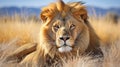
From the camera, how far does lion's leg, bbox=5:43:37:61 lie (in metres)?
5.18

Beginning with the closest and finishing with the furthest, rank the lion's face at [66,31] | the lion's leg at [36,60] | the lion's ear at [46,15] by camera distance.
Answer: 1. the lion's face at [66,31]
2. the lion's ear at [46,15]
3. the lion's leg at [36,60]

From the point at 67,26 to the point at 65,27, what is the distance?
0.09ft

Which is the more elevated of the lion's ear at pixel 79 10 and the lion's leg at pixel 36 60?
the lion's ear at pixel 79 10

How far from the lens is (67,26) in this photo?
4.70 metres

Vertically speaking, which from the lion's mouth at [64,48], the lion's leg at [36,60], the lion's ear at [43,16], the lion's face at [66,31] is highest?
the lion's ear at [43,16]

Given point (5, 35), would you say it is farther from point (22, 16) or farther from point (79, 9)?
point (79, 9)

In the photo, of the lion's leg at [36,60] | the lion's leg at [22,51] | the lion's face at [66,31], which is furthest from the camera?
the lion's leg at [22,51]

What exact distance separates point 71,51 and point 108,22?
85cm

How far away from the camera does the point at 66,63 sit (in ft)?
15.5

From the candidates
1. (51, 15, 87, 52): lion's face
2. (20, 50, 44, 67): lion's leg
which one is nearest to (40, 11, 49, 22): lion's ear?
(51, 15, 87, 52): lion's face

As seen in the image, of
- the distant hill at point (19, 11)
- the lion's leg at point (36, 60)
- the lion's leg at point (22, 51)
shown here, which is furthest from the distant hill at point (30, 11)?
the lion's leg at point (36, 60)

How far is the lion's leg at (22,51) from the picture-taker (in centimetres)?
518

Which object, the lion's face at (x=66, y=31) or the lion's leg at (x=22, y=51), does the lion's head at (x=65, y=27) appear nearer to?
the lion's face at (x=66, y=31)

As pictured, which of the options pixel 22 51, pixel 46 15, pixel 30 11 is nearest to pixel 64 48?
pixel 46 15
